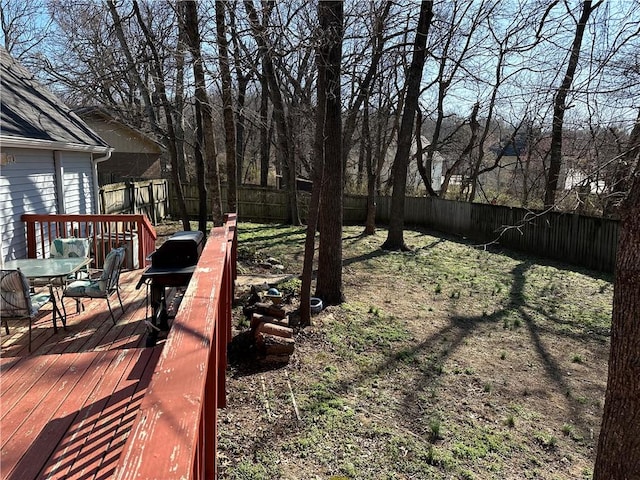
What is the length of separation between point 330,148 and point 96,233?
3.84 metres

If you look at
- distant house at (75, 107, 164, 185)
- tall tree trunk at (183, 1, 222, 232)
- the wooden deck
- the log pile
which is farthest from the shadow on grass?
distant house at (75, 107, 164, 185)

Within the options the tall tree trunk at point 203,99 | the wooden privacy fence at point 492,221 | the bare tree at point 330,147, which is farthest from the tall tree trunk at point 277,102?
the wooden privacy fence at point 492,221

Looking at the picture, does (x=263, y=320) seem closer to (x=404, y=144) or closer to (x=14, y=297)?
(x=14, y=297)

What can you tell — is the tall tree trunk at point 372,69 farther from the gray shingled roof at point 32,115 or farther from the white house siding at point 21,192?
the white house siding at point 21,192

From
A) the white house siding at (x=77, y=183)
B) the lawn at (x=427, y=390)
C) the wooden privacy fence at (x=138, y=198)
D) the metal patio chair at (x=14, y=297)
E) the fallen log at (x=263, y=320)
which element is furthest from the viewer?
the wooden privacy fence at (x=138, y=198)

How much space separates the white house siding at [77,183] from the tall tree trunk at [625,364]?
7.94m

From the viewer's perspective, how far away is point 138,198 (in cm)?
1446

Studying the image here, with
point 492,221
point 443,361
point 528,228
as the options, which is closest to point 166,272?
point 443,361

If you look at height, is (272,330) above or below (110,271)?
below

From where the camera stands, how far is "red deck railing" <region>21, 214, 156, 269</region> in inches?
248

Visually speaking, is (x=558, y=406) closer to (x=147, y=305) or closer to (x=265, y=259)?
(x=147, y=305)

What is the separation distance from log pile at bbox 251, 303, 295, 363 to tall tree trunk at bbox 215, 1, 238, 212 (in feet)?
12.1

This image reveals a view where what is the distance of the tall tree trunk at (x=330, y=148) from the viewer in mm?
5598

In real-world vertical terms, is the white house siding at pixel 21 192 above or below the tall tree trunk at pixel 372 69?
below
